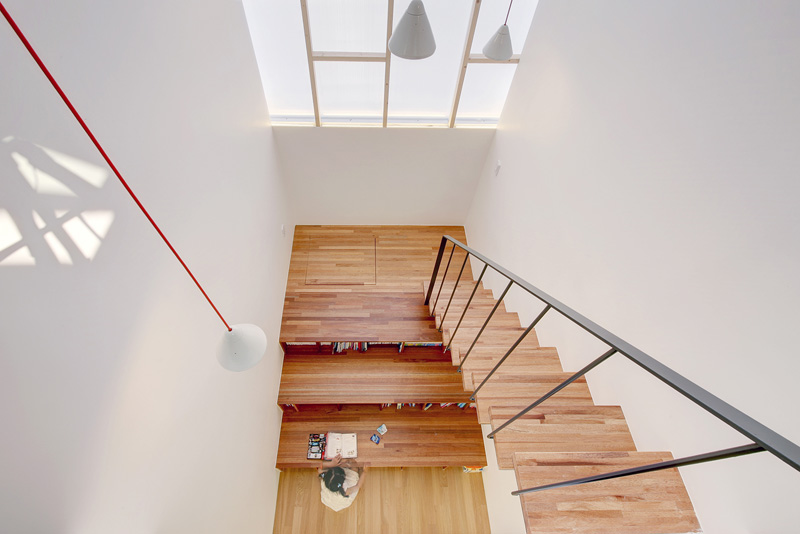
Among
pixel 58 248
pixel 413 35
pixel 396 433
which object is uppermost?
pixel 413 35

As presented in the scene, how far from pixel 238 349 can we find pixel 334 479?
295 centimetres

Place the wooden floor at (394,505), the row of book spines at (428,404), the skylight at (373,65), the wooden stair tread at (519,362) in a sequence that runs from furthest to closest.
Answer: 1. the row of book spines at (428,404)
2. the wooden floor at (394,505)
3. the skylight at (373,65)
4. the wooden stair tread at (519,362)

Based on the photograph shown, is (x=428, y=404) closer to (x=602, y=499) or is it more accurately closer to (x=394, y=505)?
(x=394, y=505)

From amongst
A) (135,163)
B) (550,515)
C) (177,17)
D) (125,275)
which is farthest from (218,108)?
(550,515)

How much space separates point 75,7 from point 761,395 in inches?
117

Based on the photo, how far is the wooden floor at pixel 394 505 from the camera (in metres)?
3.55

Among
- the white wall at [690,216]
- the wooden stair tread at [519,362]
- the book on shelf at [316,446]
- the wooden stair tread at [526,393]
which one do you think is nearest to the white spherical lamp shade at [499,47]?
the white wall at [690,216]

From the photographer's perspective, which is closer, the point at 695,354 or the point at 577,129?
the point at 695,354

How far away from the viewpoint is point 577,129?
2426mm

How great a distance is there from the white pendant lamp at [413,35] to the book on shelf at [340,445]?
359 centimetres

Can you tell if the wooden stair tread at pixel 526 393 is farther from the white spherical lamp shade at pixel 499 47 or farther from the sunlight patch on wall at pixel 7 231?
the white spherical lamp shade at pixel 499 47

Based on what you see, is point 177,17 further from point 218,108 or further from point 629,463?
point 629,463

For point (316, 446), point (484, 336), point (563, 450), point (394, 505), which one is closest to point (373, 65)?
→ point (484, 336)

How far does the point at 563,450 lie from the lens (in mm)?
1883
